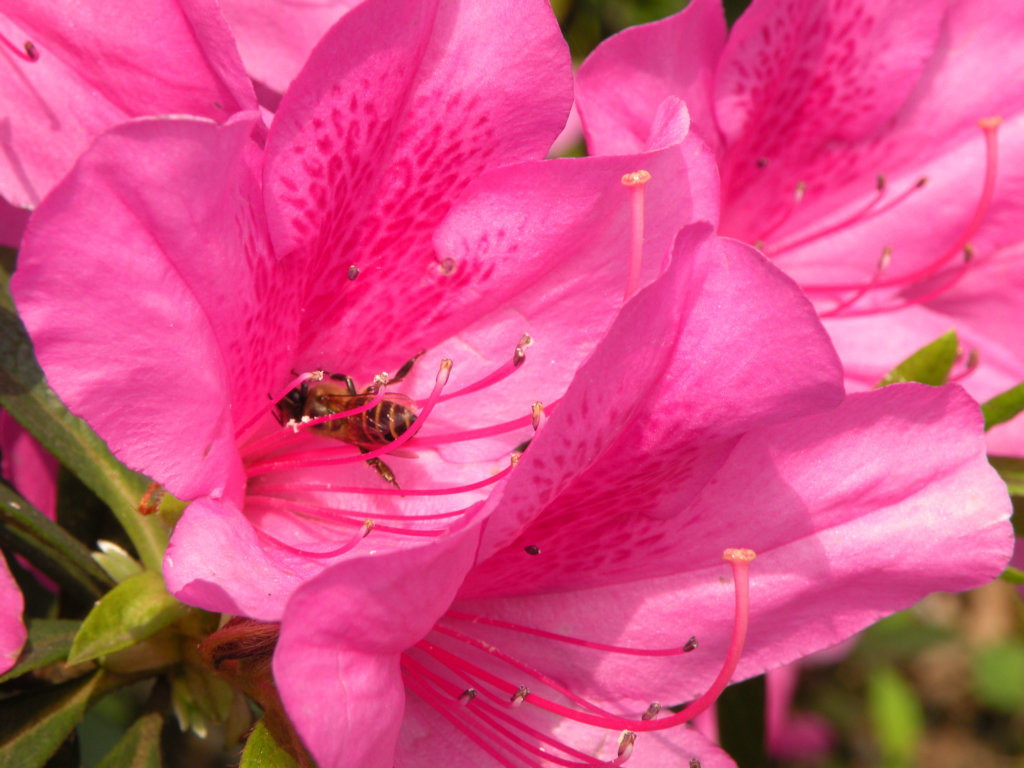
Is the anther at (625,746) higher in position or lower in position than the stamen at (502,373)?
lower

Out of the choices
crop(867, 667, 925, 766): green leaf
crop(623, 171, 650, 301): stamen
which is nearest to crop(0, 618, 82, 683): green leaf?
crop(623, 171, 650, 301): stamen

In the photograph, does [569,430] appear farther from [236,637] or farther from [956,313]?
[956,313]

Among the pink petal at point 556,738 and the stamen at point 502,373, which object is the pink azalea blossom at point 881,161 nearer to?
the stamen at point 502,373

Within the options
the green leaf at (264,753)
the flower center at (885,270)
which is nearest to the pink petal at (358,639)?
the green leaf at (264,753)

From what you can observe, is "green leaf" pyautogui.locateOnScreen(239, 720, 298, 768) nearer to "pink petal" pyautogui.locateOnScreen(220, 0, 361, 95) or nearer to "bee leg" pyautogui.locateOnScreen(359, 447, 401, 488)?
"bee leg" pyautogui.locateOnScreen(359, 447, 401, 488)

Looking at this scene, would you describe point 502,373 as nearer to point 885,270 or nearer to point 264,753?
point 264,753

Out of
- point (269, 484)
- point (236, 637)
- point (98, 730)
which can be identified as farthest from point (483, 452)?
point (98, 730)
